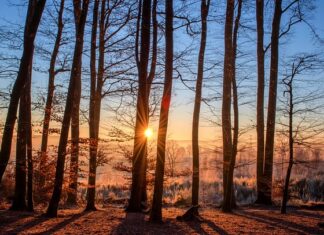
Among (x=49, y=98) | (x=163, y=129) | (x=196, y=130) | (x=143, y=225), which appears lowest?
(x=143, y=225)

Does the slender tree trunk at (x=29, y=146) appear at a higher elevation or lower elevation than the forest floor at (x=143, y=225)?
higher

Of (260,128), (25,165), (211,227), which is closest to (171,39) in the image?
(211,227)

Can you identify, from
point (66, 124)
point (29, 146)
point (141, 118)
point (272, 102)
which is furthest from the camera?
point (272, 102)

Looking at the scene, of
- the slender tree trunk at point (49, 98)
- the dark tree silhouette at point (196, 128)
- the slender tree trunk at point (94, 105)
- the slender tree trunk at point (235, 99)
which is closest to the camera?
the slender tree trunk at point (49, 98)

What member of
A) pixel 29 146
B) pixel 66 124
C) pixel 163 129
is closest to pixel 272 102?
pixel 163 129

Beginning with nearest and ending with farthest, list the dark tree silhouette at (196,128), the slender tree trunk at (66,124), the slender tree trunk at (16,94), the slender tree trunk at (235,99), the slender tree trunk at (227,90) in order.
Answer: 1. the slender tree trunk at (16,94)
2. the slender tree trunk at (66,124)
3. the slender tree trunk at (235,99)
4. the dark tree silhouette at (196,128)
5. the slender tree trunk at (227,90)

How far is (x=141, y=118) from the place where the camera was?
1234 centimetres

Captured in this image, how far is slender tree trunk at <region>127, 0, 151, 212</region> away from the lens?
1132 cm

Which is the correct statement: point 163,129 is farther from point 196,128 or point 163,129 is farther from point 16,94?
point 196,128

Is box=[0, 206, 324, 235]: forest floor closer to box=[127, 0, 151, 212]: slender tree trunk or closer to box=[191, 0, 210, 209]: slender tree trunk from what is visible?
box=[127, 0, 151, 212]: slender tree trunk

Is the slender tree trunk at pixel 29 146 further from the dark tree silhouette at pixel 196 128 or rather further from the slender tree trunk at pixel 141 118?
the dark tree silhouette at pixel 196 128

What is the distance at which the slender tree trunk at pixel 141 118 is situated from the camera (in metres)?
11.3

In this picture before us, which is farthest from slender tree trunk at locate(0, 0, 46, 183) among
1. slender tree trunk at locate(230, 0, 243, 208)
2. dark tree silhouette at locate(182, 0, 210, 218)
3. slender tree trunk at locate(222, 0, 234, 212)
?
slender tree trunk at locate(222, 0, 234, 212)

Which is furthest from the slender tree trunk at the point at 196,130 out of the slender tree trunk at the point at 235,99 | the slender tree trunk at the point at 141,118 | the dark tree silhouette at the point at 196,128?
the slender tree trunk at the point at 141,118
